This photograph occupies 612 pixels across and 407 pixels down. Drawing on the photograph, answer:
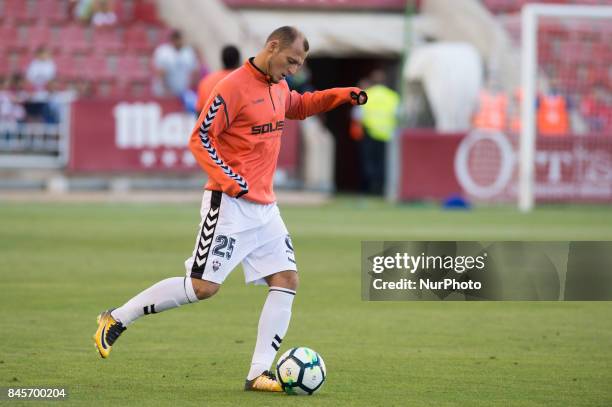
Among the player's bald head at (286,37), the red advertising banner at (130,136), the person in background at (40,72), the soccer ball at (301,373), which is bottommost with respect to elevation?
the soccer ball at (301,373)

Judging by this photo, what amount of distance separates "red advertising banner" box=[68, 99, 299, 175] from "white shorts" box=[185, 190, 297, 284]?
16.8m

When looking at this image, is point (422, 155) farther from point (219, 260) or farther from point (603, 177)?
point (219, 260)

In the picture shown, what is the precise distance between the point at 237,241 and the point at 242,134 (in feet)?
1.95

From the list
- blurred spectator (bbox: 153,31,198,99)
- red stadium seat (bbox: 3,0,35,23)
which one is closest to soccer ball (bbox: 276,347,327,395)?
blurred spectator (bbox: 153,31,198,99)

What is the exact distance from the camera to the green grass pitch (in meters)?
7.16

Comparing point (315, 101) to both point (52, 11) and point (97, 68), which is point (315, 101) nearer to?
point (97, 68)

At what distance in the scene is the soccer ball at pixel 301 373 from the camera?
278 inches

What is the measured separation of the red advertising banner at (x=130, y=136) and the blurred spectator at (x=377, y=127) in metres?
2.70

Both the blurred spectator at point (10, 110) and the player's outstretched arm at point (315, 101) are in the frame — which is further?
the blurred spectator at point (10, 110)

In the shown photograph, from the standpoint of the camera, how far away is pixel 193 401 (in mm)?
6773

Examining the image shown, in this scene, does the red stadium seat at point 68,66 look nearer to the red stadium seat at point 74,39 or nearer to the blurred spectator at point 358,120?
the red stadium seat at point 74,39

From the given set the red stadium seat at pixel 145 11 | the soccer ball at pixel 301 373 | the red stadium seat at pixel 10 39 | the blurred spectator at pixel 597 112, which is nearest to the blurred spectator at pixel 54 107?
the red stadium seat at pixel 10 39

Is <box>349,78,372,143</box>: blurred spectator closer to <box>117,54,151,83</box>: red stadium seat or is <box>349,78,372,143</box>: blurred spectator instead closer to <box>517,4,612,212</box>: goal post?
<box>517,4,612,212</box>: goal post

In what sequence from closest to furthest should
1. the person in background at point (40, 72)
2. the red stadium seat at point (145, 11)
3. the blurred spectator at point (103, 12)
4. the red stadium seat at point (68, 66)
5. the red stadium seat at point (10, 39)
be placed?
the person in background at point (40, 72) → the red stadium seat at point (68, 66) → the red stadium seat at point (10, 39) → the blurred spectator at point (103, 12) → the red stadium seat at point (145, 11)
